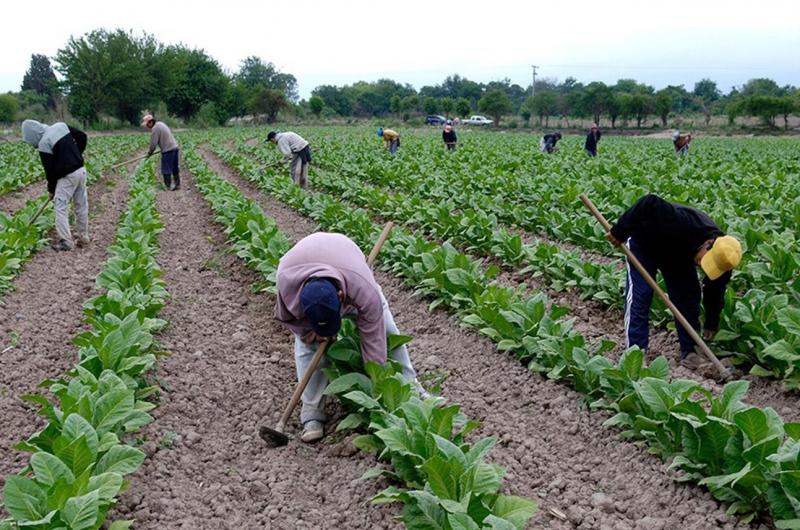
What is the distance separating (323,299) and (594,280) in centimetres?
401

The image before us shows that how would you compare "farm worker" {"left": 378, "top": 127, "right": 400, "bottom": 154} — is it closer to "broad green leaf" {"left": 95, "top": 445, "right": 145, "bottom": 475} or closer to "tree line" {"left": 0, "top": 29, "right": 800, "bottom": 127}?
"broad green leaf" {"left": 95, "top": 445, "right": 145, "bottom": 475}

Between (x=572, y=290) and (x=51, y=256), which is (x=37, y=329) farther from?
(x=572, y=290)

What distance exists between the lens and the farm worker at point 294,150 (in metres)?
14.6

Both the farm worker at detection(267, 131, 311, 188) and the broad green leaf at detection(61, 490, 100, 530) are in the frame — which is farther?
the farm worker at detection(267, 131, 311, 188)

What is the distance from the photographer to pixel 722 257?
4801 millimetres

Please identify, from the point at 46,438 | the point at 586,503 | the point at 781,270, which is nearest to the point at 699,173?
the point at 781,270

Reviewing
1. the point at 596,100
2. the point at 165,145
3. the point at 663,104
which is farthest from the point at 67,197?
the point at 596,100

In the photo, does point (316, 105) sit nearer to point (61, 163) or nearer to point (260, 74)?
point (260, 74)

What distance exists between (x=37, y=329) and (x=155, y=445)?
2788mm

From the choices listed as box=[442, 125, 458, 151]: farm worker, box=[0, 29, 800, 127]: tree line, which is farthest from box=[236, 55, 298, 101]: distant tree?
box=[442, 125, 458, 151]: farm worker

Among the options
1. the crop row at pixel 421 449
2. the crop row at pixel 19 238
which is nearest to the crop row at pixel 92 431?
the crop row at pixel 421 449

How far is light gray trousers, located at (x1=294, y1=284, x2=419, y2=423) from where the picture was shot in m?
4.55

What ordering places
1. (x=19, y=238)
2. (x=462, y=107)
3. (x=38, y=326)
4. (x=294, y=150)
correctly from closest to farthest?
(x=38, y=326)
(x=19, y=238)
(x=294, y=150)
(x=462, y=107)

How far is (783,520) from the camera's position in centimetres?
312
